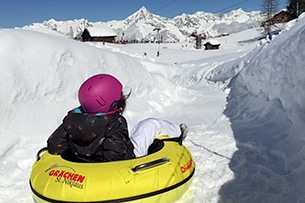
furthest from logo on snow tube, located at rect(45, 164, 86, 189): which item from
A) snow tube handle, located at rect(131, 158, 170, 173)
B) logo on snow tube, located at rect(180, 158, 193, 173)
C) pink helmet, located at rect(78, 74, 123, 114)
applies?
logo on snow tube, located at rect(180, 158, 193, 173)

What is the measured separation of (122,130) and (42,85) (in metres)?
3.36

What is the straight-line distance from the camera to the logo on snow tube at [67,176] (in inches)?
102

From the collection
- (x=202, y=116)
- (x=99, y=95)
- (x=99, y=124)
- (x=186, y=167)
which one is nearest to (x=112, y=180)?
(x=99, y=124)

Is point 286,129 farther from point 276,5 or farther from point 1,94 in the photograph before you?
point 276,5

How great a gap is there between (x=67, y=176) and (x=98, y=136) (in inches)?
→ 16.6

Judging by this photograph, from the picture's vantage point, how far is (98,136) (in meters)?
2.85

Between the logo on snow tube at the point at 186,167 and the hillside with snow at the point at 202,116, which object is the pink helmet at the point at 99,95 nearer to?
the logo on snow tube at the point at 186,167

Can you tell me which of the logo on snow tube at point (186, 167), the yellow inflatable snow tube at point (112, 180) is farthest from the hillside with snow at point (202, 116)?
the yellow inflatable snow tube at point (112, 180)

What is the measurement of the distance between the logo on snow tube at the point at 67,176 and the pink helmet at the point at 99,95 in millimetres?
533

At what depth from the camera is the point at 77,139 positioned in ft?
9.66

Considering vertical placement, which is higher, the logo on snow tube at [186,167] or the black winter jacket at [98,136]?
the black winter jacket at [98,136]

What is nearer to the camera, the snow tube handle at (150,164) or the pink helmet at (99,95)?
the snow tube handle at (150,164)

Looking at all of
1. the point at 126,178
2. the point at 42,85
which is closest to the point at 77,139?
the point at 126,178

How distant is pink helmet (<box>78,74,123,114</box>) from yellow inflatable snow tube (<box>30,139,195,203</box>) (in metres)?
0.48
